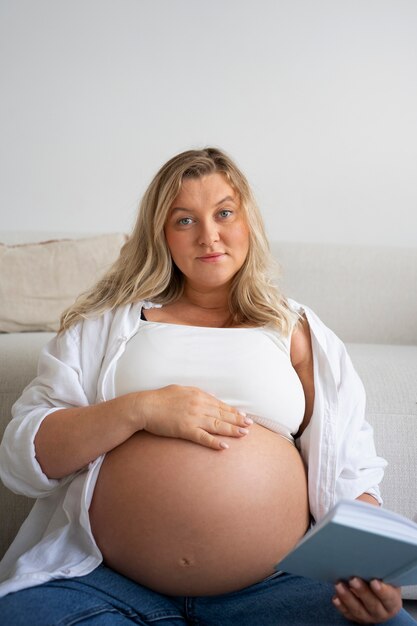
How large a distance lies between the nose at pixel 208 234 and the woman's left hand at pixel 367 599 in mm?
663

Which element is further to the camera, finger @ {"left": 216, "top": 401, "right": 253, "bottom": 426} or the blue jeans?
finger @ {"left": 216, "top": 401, "right": 253, "bottom": 426}

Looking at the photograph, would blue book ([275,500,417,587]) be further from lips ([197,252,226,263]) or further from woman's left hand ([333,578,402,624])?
lips ([197,252,226,263])

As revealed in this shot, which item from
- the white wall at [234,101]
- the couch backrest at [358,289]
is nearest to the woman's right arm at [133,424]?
the couch backrest at [358,289]

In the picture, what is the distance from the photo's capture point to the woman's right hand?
4.15 ft

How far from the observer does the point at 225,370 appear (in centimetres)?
138

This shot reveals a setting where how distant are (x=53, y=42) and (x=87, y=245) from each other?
1022 millimetres

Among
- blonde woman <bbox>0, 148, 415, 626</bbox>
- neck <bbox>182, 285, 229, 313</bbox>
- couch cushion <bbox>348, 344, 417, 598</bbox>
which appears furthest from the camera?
couch cushion <bbox>348, 344, 417, 598</bbox>

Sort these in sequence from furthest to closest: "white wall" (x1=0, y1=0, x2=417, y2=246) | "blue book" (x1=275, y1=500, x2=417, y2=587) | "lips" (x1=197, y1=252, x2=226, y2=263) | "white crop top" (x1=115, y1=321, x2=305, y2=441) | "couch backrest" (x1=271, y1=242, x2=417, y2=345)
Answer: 1. "white wall" (x1=0, y1=0, x2=417, y2=246)
2. "couch backrest" (x1=271, y1=242, x2=417, y2=345)
3. "lips" (x1=197, y1=252, x2=226, y2=263)
4. "white crop top" (x1=115, y1=321, x2=305, y2=441)
5. "blue book" (x1=275, y1=500, x2=417, y2=587)

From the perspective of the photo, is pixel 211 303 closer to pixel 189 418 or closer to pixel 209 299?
pixel 209 299

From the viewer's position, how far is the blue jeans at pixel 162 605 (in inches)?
44.7

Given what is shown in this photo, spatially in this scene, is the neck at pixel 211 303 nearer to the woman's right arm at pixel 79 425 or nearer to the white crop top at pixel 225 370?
the white crop top at pixel 225 370

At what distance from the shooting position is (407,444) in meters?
1.74

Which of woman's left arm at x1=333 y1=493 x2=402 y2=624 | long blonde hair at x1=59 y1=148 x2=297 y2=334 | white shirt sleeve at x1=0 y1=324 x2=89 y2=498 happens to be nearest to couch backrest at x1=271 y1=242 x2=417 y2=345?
long blonde hair at x1=59 y1=148 x2=297 y2=334

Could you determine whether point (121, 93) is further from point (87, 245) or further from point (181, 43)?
point (87, 245)
